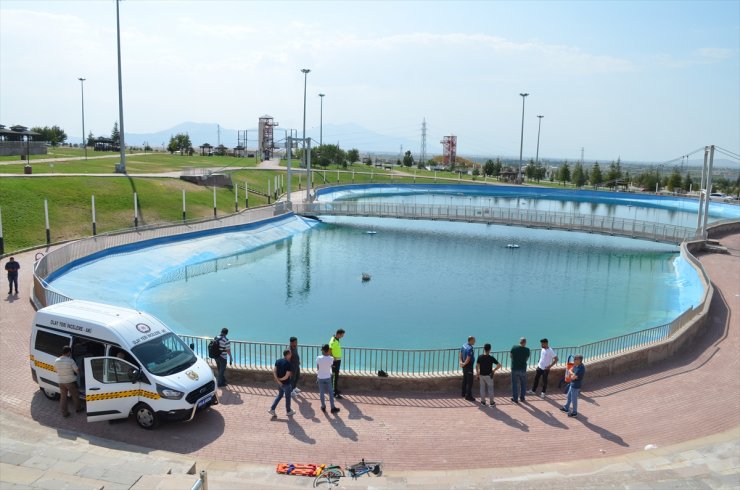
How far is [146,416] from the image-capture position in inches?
501

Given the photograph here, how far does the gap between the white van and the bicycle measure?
3687 millimetres

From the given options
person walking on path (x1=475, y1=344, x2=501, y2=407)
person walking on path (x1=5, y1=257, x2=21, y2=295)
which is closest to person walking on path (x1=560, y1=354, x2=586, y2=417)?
person walking on path (x1=475, y1=344, x2=501, y2=407)

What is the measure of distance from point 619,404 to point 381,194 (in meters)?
89.8

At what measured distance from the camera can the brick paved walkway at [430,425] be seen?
12266 millimetres

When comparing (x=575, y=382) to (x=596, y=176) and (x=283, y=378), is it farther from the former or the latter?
(x=596, y=176)

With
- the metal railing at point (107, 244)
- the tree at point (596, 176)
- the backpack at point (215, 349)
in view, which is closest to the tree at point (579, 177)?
the tree at point (596, 176)

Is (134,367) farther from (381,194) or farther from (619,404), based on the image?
(381,194)

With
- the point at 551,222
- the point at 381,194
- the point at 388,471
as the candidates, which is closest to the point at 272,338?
the point at 388,471

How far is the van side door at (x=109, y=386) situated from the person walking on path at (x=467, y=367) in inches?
314

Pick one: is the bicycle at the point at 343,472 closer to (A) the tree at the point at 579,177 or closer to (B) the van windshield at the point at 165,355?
(B) the van windshield at the point at 165,355

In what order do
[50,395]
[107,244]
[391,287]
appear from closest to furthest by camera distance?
[50,395] < [107,244] < [391,287]

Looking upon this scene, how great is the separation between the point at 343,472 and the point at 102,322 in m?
6.58

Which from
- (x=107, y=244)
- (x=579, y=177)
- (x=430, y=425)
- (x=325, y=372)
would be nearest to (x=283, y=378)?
(x=325, y=372)

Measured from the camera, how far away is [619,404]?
15.5 m
